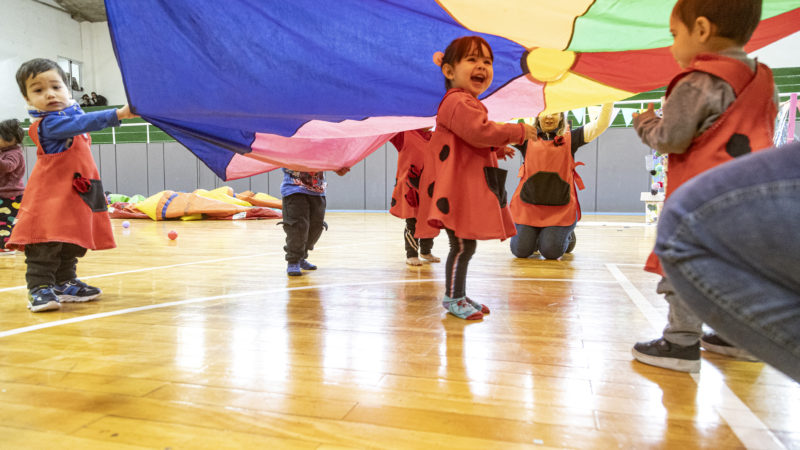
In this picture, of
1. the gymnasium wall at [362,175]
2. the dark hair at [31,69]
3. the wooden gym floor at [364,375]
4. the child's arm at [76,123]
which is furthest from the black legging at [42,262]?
the gymnasium wall at [362,175]

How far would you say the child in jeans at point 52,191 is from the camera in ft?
6.08

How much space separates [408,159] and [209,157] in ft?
3.93

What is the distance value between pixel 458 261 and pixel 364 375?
69cm

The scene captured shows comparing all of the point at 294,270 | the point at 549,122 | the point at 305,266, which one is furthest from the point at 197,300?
the point at 549,122

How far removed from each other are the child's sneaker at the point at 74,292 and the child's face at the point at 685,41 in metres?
2.15

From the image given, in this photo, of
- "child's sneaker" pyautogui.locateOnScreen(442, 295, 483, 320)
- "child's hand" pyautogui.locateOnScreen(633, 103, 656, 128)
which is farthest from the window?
"child's hand" pyautogui.locateOnScreen(633, 103, 656, 128)

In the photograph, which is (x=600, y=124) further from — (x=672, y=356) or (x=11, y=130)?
(x=11, y=130)

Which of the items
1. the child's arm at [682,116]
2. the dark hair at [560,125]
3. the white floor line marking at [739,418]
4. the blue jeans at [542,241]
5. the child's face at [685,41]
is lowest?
the white floor line marking at [739,418]

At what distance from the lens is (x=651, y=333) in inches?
61.4

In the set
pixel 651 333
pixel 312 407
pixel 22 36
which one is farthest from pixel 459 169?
pixel 22 36

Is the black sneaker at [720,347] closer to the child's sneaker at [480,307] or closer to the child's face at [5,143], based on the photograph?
the child's sneaker at [480,307]

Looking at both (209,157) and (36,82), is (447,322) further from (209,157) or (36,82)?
(36,82)

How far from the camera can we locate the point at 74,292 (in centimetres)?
205

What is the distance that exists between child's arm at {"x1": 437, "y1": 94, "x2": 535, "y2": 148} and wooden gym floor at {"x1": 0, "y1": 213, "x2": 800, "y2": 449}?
58cm
